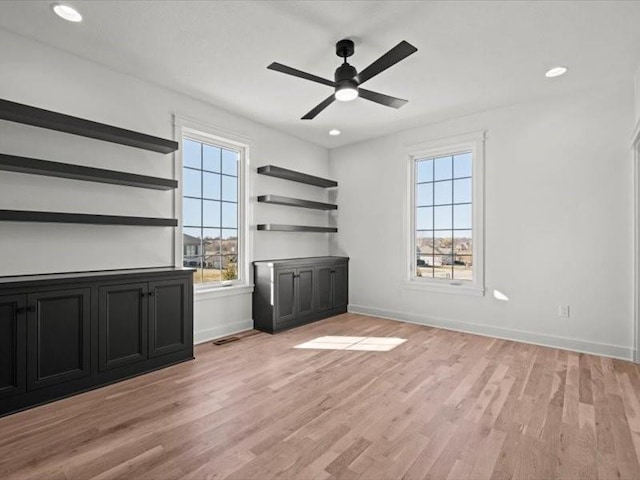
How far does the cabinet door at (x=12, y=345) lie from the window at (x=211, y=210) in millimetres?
1661

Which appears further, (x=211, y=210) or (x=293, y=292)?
(x=293, y=292)

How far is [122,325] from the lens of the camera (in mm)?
2951

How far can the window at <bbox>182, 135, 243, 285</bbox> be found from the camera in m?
4.05

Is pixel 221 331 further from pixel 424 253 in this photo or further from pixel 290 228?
pixel 424 253

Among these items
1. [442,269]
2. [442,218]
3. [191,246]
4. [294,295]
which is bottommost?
[294,295]

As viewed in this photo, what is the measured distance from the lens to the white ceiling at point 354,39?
8.06 ft

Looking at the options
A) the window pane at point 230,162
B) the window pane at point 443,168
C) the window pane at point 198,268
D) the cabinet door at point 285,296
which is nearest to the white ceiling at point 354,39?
the window pane at point 230,162

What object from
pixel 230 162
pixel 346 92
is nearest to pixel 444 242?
pixel 346 92

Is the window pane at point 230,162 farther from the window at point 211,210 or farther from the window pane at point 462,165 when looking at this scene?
the window pane at point 462,165

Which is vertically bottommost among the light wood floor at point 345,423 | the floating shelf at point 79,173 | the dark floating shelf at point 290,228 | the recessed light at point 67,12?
the light wood floor at point 345,423

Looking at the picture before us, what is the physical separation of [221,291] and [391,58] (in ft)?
10.5

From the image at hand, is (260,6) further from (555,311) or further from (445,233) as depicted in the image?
(555,311)

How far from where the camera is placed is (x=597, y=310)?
365cm

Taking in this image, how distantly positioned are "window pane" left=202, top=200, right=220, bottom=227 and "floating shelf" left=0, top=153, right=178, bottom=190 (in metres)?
0.69
